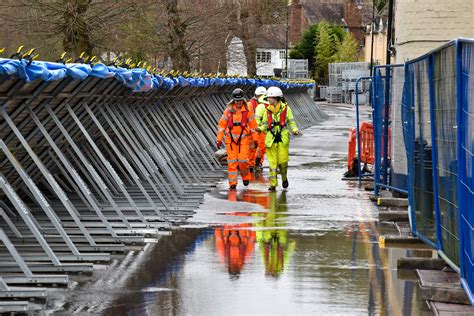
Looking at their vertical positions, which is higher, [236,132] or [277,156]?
[236,132]

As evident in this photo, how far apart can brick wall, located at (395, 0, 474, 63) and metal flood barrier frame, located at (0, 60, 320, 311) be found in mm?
4201

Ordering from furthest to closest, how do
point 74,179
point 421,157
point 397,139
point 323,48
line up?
point 323,48 → point 397,139 → point 74,179 → point 421,157

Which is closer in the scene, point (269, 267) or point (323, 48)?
point (269, 267)

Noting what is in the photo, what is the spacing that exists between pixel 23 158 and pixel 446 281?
5929 mm

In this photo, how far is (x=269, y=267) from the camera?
1195 centimetres

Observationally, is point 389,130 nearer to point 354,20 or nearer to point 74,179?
point 74,179

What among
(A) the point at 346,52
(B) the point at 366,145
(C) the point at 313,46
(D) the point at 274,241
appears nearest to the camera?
(D) the point at 274,241

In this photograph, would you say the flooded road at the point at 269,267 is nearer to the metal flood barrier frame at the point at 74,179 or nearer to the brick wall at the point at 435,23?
the metal flood barrier frame at the point at 74,179

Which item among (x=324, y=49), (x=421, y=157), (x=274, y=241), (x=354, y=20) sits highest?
(x=354, y=20)

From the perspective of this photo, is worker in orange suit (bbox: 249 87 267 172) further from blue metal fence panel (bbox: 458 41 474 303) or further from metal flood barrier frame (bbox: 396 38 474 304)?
blue metal fence panel (bbox: 458 41 474 303)

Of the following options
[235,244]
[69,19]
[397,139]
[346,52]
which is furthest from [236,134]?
[346,52]

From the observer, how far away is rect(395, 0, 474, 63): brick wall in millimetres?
18266

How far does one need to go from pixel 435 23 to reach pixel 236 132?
397 centimetres

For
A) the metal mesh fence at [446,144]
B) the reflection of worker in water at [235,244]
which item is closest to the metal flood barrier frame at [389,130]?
the reflection of worker in water at [235,244]
